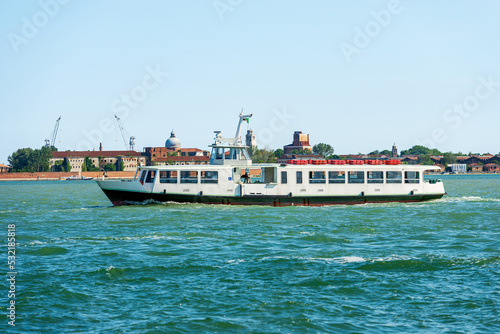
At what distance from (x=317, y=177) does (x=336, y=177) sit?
1603mm

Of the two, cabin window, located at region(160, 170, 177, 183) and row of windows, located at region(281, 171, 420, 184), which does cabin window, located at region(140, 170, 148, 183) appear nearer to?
cabin window, located at region(160, 170, 177, 183)

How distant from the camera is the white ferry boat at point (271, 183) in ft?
135

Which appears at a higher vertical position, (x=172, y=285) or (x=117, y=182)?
(x=117, y=182)

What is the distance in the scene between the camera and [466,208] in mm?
42281

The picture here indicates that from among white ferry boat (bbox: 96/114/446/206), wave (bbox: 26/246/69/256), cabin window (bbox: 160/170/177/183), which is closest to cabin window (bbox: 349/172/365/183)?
white ferry boat (bbox: 96/114/446/206)

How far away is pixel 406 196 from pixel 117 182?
76.7 feet

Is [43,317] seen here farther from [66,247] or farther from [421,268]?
[421,268]

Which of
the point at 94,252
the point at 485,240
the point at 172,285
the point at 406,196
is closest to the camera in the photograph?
the point at 172,285

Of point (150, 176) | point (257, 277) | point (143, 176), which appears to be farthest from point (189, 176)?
point (257, 277)

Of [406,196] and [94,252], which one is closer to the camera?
[94,252]

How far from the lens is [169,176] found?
1623 inches

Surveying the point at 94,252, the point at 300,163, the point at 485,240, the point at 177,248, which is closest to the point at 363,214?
the point at 300,163

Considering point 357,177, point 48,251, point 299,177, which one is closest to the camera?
point 48,251

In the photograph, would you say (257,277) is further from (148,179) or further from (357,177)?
(357,177)
